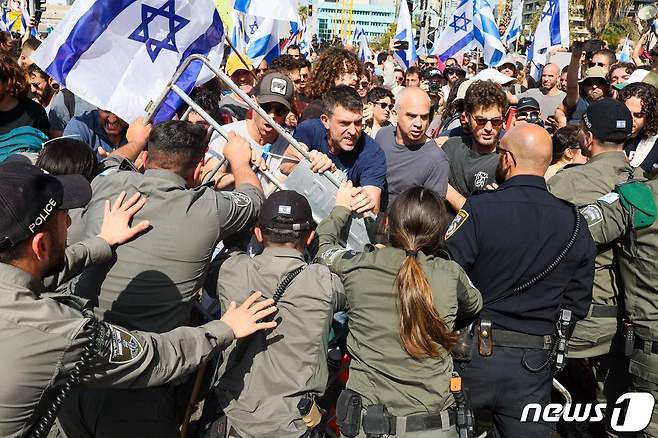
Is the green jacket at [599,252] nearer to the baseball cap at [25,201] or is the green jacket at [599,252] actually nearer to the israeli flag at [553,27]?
the baseball cap at [25,201]

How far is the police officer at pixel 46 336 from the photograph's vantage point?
82.3 inches

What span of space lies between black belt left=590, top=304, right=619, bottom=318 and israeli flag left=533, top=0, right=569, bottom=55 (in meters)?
8.21

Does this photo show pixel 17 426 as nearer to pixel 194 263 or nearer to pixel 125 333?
pixel 125 333

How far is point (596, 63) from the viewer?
376 inches

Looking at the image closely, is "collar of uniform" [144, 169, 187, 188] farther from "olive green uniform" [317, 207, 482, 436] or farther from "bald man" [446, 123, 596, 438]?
"bald man" [446, 123, 596, 438]

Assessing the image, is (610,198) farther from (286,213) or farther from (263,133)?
(263,133)

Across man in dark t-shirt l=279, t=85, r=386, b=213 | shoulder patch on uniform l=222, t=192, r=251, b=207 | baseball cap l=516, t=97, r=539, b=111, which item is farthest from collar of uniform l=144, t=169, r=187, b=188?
baseball cap l=516, t=97, r=539, b=111

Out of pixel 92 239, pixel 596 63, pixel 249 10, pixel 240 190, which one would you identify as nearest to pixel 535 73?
pixel 596 63

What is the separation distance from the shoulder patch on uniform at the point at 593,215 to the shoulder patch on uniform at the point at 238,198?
80.3 inches

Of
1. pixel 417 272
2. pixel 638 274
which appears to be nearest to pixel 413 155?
pixel 638 274

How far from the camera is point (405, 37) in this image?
14078 millimetres

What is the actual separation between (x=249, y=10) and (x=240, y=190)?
183 inches

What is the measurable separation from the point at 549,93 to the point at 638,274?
5.96 m

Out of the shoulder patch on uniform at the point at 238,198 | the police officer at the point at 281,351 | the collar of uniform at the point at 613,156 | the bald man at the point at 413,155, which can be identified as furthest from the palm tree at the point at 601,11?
the police officer at the point at 281,351
